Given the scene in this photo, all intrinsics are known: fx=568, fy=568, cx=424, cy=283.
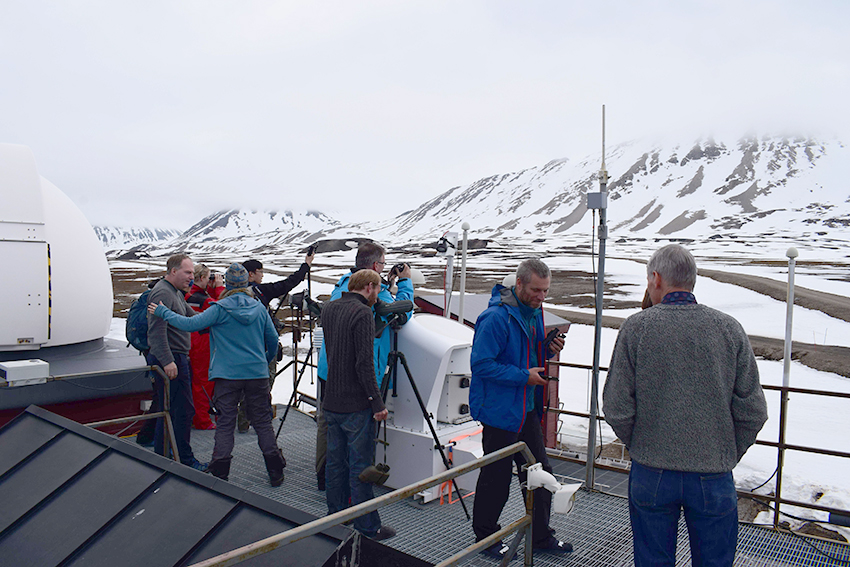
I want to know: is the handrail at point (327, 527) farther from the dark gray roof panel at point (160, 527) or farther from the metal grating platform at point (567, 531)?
the metal grating platform at point (567, 531)

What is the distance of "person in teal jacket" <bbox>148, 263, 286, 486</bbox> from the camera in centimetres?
473

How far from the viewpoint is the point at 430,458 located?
480cm

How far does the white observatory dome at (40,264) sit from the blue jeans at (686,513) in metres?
6.45

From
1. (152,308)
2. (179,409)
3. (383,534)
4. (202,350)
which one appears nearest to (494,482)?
(383,534)

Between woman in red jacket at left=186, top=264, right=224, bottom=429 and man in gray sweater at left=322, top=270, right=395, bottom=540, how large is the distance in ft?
10.5

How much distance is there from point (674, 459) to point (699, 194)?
644 ft

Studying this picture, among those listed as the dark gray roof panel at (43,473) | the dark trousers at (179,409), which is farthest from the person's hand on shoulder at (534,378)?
the dark trousers at (179,409)

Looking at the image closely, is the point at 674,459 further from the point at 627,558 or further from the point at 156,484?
the point at 156,484

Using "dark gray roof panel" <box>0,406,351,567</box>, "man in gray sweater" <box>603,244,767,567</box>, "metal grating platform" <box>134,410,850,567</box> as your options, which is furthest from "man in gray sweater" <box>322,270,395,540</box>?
"man in gray sweater" <box>603,244,767,567</box>

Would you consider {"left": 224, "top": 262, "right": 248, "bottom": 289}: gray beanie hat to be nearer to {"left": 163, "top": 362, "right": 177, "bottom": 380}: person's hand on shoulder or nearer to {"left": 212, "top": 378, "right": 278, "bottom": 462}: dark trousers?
{"left": 212, "top": 378, "right": 278, "bottom": 462}: dark trousers

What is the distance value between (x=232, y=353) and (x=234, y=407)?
1.63 feet

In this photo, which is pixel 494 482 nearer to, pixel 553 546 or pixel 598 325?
pixel 553 546

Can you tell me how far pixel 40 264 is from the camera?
630cm

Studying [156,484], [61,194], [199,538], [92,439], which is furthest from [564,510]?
[61,194]
